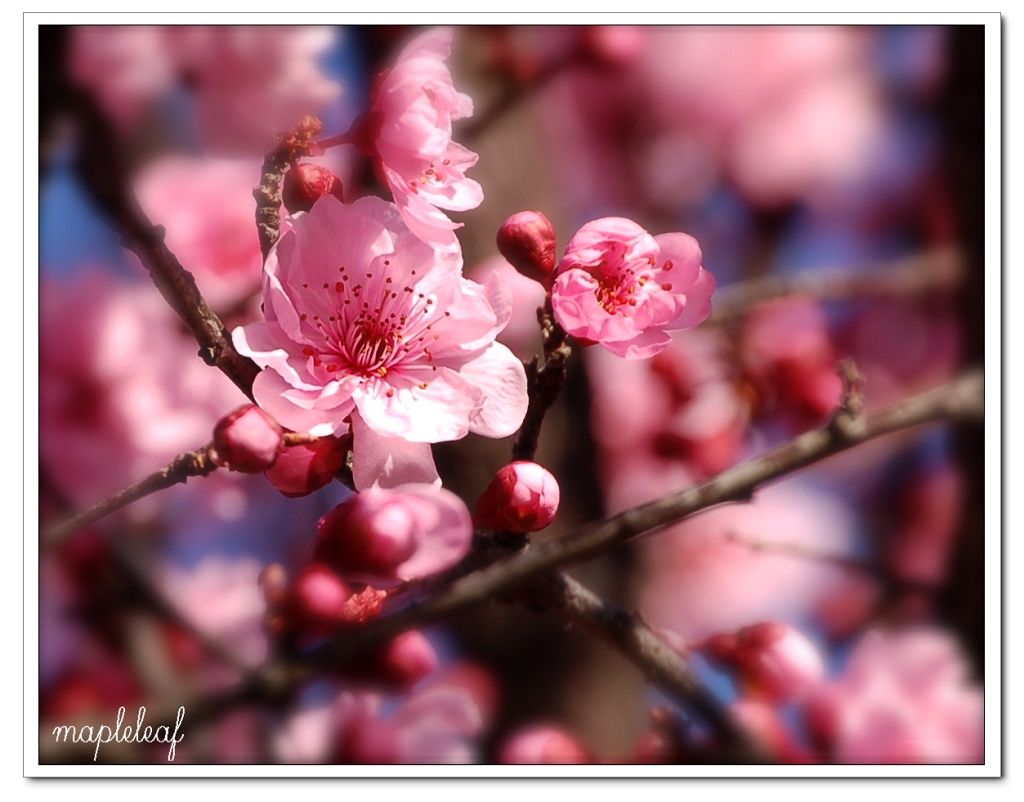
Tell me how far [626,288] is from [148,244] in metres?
0.61

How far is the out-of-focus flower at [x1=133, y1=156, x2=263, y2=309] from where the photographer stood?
1.32 metres

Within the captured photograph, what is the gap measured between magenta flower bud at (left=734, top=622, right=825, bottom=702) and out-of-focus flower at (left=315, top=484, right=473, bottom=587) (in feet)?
1.52

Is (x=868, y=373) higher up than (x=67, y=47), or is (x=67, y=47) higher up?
(x=67, y=47)

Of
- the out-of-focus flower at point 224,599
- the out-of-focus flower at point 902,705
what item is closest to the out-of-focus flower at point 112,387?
the out-of-focus flower at point 224,599

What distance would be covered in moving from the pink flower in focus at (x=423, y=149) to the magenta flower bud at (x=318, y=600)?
0.46m

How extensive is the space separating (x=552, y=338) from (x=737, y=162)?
0.49 m

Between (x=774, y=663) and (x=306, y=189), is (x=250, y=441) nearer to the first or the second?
(x=306, y=189)

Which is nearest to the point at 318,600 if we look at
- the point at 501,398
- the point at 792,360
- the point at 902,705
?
the point at 501,398

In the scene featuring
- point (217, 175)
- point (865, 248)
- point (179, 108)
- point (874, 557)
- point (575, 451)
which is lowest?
point (874, 557)

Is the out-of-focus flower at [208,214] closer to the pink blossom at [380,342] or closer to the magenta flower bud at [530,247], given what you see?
the pink blossom at [380,342]

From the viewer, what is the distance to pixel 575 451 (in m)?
1.37

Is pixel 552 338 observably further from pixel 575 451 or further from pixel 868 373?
pixel 868 373

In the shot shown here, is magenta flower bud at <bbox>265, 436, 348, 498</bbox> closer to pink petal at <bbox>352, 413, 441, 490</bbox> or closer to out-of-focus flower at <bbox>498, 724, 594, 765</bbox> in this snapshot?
pink petal at <bbox>352, 413, 441, 490</bbox>
